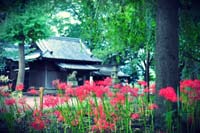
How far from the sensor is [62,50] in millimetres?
7883

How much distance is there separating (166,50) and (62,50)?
601 centimetres

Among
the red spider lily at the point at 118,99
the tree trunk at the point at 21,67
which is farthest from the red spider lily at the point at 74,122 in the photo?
the tree trunk at the point at 21,67

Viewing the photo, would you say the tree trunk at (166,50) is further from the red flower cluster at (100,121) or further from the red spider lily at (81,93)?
the red spider lily at (81,93)

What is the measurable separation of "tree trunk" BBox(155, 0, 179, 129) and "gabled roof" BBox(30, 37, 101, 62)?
4.81 meters

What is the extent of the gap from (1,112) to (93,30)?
1294 millimetres

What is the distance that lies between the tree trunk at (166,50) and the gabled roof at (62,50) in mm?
4809

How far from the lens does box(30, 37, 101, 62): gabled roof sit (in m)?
7.10

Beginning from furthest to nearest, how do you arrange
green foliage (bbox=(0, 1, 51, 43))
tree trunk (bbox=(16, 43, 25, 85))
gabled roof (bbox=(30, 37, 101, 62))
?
gabled roof (bbox=(30, 37, 101, 62)), tree trunk (bbox=(16, 43, 25, 85)), green foliage (bbox=(0, 1, 51, 43))

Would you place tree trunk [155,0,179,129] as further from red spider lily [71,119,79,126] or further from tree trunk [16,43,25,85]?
tree trunk [16,43,25,85]

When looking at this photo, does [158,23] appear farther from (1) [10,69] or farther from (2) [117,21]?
(1) [10,69]

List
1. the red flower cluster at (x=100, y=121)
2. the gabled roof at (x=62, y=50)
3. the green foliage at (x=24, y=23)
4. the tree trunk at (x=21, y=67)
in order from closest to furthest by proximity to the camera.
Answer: the red flower cluster at (x=100, y=121) → the green foliage at (x=24, y=23) → the tree trunk at (x=21, y=67) → the gabled roof at (x=62, y=50)

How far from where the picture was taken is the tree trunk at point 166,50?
6.96ft

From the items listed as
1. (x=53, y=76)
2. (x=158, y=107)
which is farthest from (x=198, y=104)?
(x=53, y=76)

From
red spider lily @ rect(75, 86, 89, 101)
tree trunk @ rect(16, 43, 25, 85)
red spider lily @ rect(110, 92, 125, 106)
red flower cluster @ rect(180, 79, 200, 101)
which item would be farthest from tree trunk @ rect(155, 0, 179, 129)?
tree trunk @ rect(16, 43, 25, 85)
